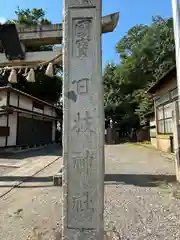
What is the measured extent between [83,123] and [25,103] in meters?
16.4

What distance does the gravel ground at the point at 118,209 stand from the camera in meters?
3.42

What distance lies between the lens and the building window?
45.6 feet

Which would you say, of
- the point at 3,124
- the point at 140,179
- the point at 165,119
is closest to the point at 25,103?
the point at 3,124

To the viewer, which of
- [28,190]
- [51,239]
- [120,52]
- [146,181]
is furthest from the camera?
[120,52]

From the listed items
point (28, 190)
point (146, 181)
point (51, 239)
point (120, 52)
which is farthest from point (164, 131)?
point (120, 52)

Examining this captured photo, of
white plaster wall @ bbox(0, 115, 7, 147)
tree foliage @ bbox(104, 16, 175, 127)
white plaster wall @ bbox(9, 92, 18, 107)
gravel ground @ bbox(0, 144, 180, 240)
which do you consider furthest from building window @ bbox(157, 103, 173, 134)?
white plaster wall @ bbox(0, 115, 7, 147)

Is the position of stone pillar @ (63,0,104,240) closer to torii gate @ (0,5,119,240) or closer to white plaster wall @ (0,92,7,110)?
torii gate @ (0,5,119,240)

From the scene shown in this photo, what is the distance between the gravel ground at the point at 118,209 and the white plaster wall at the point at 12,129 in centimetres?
977

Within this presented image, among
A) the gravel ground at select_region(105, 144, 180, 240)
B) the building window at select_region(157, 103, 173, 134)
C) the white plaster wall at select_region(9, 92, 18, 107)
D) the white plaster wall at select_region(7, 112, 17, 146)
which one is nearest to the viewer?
the gravel ground at select_region(105, 144, 180, 240)

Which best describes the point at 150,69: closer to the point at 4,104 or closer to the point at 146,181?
the point at 4,104

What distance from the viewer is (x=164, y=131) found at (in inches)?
599

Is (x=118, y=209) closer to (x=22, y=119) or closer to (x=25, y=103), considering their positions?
(x=22, y=119)

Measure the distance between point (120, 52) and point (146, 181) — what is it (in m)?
33.3

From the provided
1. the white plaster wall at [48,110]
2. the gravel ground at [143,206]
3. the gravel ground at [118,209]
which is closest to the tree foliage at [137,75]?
the white plaster wall at [48,110]
